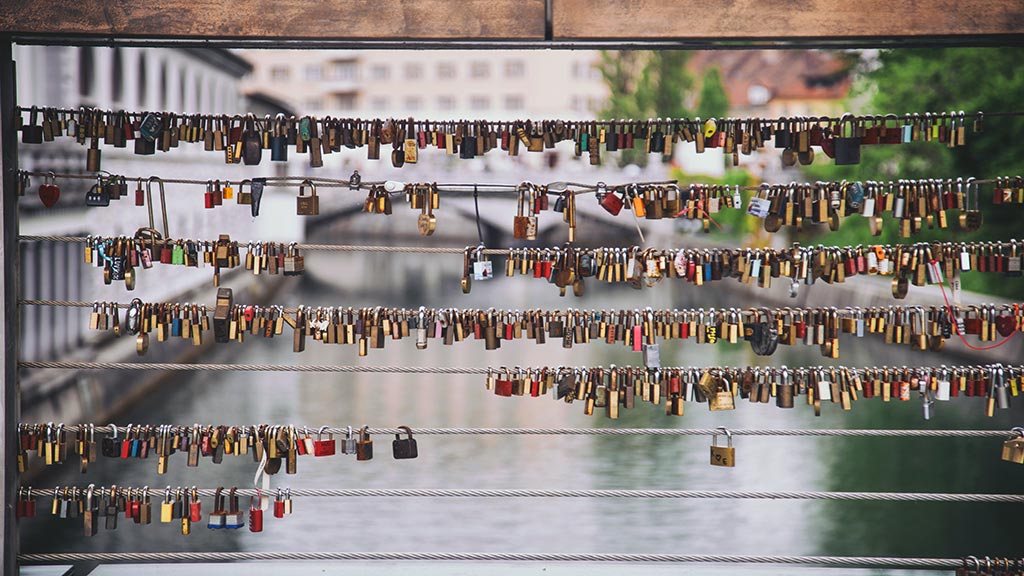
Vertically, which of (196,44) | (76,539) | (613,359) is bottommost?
(76,539)

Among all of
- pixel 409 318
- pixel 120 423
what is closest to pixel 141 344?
pixel 409 318

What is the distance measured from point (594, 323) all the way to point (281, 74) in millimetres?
67711

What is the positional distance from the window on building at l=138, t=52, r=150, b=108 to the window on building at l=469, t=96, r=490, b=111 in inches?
1690

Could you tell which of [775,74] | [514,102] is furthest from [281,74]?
[775,74]

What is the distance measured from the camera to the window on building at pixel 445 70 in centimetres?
6406

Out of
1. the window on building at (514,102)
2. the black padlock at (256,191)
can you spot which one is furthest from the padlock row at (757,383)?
the window on building at (514,102)

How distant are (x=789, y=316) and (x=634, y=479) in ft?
25.5

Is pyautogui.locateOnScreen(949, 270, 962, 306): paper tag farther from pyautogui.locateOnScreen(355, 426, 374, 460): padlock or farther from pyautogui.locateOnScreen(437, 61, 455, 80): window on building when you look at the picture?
pyautogui.locateOnScreen(437, 61, 455, 80): window on building

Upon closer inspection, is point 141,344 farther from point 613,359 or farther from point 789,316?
point 613,359

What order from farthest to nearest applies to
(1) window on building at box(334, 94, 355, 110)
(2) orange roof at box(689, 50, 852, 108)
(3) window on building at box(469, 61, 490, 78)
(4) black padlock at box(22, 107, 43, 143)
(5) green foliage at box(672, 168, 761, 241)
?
(1) window on building at box(334, 94, 355, 110), (3) window on building at box(469, 61, 490, 78), (2) orange roof at box(689, 50, 852, 108), (5) green foliage at box(672, 168, 761, 241), (4) black padlock at box(22, 107, 43, 143)

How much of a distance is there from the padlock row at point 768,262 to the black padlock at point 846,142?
0.29 m

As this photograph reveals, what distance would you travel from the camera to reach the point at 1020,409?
509 inches

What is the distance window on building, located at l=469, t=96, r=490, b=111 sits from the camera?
206ft

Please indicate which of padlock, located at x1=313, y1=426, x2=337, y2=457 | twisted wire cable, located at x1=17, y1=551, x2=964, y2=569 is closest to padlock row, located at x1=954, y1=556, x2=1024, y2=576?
twisted wire cable, located at x1=17, y1=551, x2=964, y2=569
